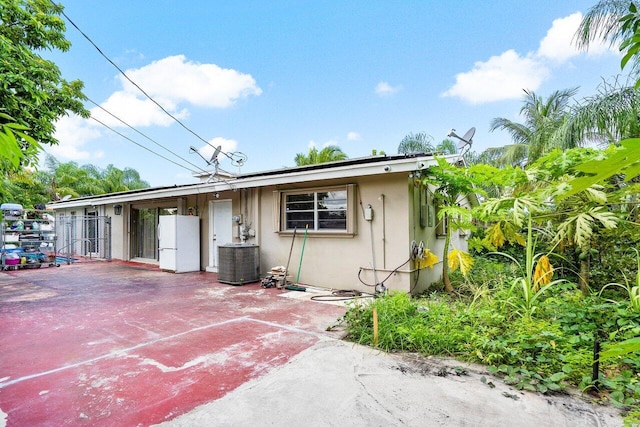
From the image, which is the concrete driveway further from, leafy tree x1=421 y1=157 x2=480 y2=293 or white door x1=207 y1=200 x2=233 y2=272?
white door x1=207 y1=200 x2=233 y2=272

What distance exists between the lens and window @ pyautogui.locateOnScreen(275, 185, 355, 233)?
7035 millimetres

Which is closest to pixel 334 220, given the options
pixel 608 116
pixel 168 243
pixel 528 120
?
pixel 168 243

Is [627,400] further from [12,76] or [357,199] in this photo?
[12,76]

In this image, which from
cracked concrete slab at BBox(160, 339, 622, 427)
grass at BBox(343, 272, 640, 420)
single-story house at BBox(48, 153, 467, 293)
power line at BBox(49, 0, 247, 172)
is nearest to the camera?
cracked concrete slab at BBox(160, 339, 622, 427)

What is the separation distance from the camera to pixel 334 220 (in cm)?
727

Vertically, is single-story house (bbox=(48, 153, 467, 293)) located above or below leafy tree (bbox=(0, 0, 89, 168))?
below

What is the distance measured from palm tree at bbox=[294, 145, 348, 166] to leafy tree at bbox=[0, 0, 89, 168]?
37.4ft

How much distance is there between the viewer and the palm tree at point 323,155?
18656mm

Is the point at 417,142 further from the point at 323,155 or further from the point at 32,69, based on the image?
the point at 32,69

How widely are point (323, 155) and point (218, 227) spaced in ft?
33.6

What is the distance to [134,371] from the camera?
3.29m

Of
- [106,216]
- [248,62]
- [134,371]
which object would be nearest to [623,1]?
[134,371]

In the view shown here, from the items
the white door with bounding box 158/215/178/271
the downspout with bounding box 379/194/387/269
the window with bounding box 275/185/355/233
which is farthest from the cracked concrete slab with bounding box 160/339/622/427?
the white door with bounding box 158/215/178/271

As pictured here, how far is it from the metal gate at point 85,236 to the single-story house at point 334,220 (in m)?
5.66
